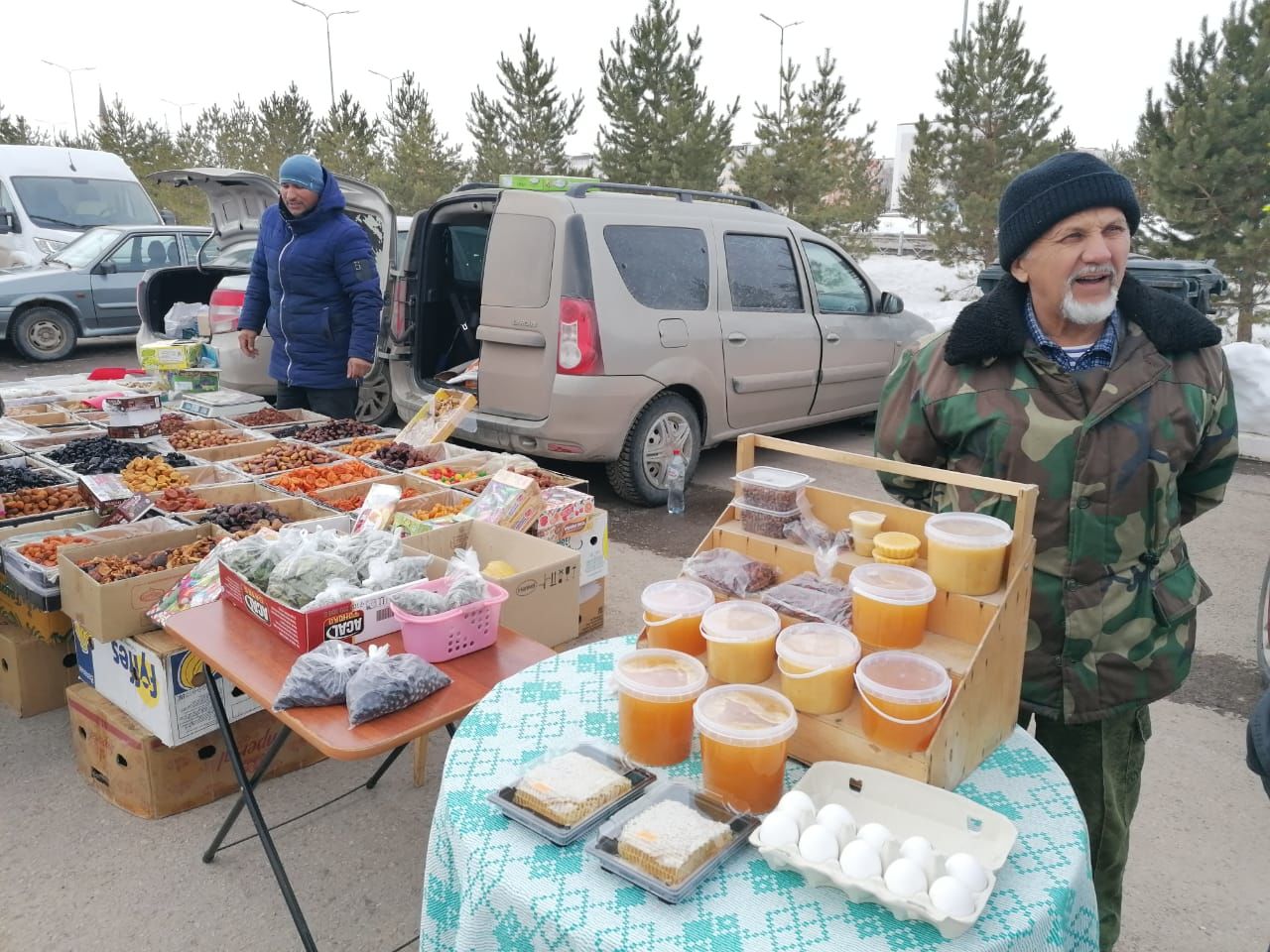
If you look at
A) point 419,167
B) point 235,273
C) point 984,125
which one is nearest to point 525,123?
point 419,167

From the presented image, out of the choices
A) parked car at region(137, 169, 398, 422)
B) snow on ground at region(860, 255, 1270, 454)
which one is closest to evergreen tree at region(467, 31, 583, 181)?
snow on ground at region(860, 255, 1270, 454)

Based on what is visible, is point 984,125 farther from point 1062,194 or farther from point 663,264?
point 1062,194

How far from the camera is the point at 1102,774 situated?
2.04m

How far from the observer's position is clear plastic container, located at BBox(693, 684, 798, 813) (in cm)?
142

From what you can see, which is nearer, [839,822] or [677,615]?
Result: [839,822]

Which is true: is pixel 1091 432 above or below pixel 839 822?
above

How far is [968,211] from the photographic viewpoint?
20.0 metres

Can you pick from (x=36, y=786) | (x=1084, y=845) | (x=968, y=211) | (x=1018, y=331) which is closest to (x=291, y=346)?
(x=36, y=786)

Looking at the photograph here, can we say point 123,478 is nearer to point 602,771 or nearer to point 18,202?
point 602,771

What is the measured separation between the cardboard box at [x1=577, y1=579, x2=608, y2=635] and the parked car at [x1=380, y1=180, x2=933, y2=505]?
1478 mm

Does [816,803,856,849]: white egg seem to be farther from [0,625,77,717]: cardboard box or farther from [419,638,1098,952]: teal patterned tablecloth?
[0,625,77,717]: cardboard box

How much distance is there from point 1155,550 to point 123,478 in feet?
13.0

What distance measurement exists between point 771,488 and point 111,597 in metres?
2.09

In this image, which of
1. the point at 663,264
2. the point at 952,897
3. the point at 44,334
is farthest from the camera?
the point at 44,334
